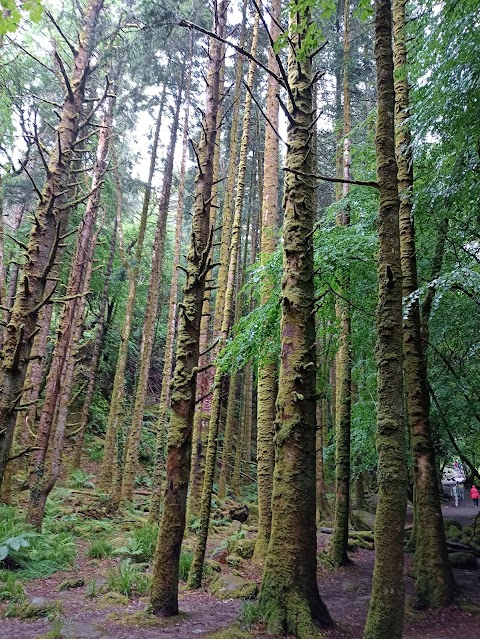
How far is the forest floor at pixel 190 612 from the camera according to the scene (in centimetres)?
426

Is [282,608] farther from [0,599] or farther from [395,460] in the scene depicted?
[0,599]

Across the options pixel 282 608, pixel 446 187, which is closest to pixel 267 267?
pixel 446 187

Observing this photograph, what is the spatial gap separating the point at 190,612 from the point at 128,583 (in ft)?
5.53

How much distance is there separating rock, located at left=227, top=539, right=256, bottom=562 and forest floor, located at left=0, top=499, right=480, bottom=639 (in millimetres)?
310

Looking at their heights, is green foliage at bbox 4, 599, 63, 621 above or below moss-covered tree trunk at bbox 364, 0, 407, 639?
below

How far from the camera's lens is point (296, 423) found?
4328 millimetres

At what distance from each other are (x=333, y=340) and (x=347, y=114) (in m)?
6.02

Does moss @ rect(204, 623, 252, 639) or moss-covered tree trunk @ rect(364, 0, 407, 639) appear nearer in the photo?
moss-covered tree trunk @ rect(364, 0, 407, 639)

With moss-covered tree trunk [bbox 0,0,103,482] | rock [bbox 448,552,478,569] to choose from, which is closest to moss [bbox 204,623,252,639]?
moss-covered tree trunk [bbox 0,0,103,482]

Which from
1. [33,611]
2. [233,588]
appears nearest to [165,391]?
[233,588]

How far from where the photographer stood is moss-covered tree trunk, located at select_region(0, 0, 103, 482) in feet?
8.73

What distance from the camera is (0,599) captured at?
5.64 meters

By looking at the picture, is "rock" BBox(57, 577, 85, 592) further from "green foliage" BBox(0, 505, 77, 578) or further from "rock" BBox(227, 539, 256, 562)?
"rock" BBox(227, 539, 256, 562)

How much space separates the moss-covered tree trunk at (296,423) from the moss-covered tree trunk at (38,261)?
76.3 inches
